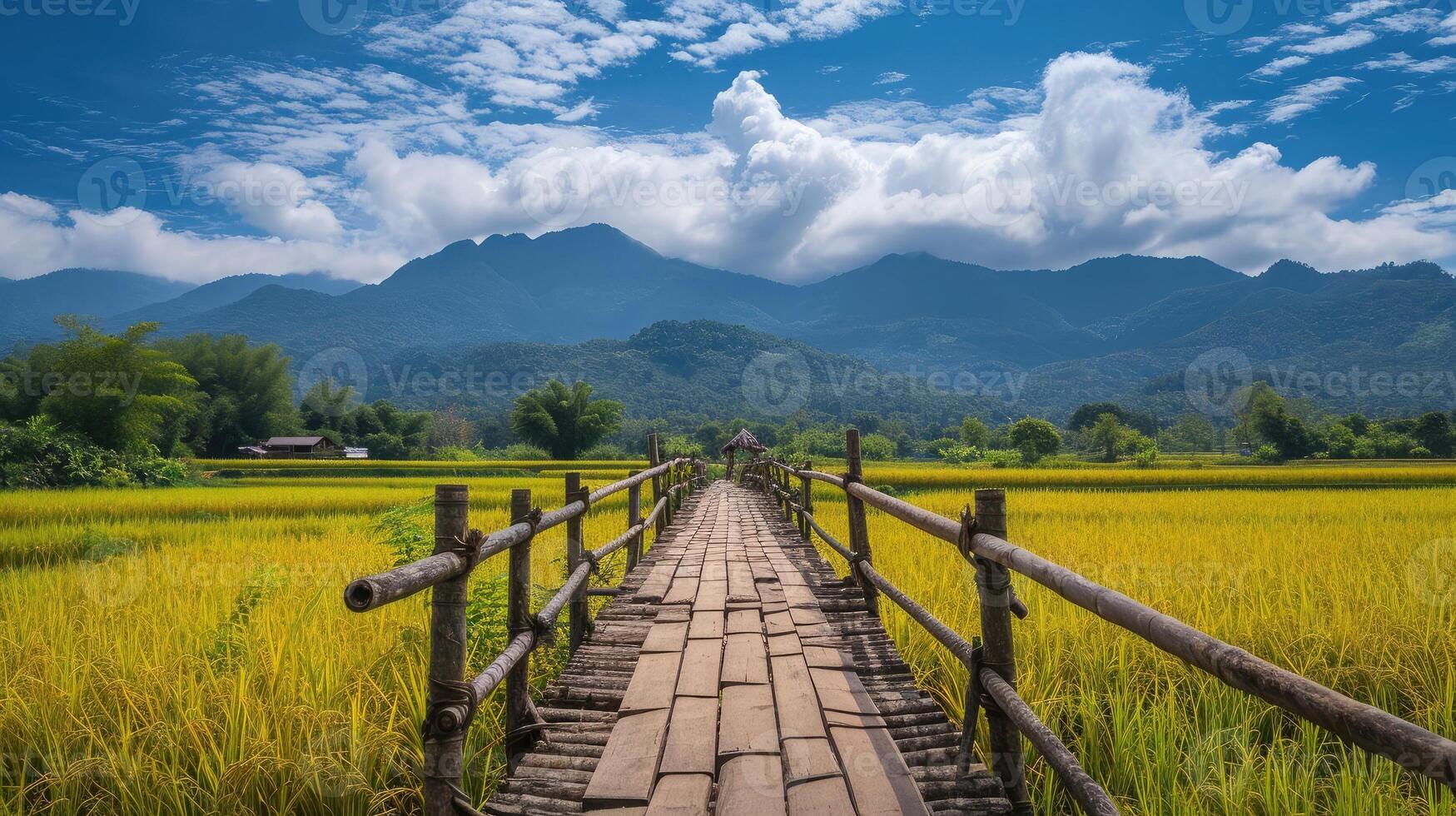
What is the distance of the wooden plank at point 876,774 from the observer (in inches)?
82.4

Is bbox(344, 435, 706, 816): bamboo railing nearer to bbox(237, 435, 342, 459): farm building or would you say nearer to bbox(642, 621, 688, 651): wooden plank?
bbox(642, 621, 688, 651): wooden plank

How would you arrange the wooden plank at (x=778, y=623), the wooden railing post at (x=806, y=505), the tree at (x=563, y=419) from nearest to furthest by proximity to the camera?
the wooden plank at (x=778, y=623)
the wooden railing post at (x=806, y=505)
the tree at (x=563, y=419)

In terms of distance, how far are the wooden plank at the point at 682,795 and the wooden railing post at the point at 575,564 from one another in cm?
152

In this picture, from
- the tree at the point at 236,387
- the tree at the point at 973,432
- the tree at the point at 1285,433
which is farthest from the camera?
the tree at the point at 973,432

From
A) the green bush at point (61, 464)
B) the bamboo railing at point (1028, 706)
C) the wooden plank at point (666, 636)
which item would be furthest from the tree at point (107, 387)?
the bamboo railing at point (1028, 706)

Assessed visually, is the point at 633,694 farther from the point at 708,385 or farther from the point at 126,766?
the point at 708,385

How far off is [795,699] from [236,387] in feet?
205

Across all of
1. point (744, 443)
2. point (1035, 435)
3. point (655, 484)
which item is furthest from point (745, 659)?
point (1035, 435)

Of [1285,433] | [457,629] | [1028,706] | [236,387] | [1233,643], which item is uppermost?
[236,387]

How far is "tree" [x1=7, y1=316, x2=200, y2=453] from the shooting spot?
2233 cm

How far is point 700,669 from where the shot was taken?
334 cm

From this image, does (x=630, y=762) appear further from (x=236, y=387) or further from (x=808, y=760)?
(x=236, y=387)

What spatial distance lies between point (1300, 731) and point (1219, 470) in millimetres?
26070

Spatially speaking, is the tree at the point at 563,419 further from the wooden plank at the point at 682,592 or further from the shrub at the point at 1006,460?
the wooden plank at the point at 682,592
